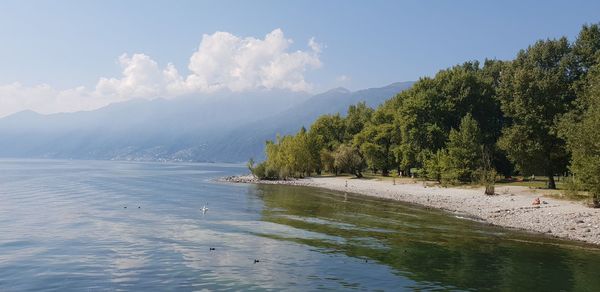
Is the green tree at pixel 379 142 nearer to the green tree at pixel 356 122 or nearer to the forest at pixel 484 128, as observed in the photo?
the forest at pixel 484 128

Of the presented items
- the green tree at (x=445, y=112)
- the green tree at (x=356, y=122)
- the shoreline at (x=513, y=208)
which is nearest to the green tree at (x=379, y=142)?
the green tree at (x=445, y=112)

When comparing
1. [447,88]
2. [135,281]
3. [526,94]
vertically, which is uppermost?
[447,88]

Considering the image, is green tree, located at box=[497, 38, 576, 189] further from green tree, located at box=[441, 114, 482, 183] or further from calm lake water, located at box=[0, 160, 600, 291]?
calm lake water, located at box=[0, 160, 600, 291]

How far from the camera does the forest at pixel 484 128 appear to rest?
6478 centimetres

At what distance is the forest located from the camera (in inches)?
2550

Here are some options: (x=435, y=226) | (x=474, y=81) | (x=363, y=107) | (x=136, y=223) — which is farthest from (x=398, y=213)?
(x=363, y=107)

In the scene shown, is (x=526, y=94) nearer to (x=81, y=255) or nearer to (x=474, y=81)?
(x=474, y=81)

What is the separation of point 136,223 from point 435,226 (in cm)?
2691

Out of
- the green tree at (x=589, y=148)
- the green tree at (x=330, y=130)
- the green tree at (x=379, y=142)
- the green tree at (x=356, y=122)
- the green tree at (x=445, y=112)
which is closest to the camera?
the green tree at (x=589, y=148)

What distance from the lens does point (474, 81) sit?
10600cm

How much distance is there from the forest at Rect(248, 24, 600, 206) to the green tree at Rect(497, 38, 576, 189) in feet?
0.50

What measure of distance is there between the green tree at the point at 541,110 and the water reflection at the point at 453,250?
30813 mm

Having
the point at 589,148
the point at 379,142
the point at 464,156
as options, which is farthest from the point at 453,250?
the point at 379,142

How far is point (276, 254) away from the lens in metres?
28.9
